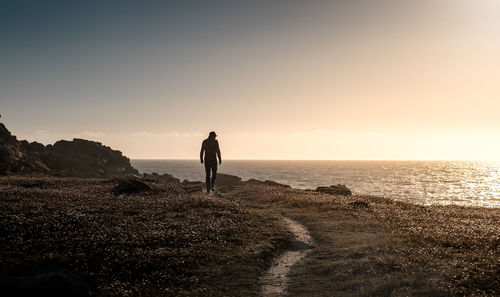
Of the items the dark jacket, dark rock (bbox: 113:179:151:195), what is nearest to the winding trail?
the dark jacket

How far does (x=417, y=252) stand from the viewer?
16.2 metres

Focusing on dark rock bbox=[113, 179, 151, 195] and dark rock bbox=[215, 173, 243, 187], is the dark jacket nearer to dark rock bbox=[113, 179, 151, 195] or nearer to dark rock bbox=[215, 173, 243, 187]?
dark rock bbox=[113, 179, 151, 195]

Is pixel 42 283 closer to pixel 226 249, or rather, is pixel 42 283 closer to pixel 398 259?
pixel 226 249

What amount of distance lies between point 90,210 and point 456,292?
1991 cm

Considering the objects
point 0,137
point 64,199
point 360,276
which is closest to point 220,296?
point 360,276

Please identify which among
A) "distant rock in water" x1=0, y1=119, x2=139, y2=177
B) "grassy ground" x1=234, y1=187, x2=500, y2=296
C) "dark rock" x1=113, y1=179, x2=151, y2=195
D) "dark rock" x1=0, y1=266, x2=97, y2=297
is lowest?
"grassy ground" x1=234, y1=187, x2=500, y2=296

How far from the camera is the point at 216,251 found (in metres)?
16.7

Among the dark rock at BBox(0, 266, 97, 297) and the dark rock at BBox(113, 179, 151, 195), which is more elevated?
the dark rock at BBox(113, 179, 151, 195)

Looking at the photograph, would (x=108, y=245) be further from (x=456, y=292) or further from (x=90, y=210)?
(x=456, y=292)

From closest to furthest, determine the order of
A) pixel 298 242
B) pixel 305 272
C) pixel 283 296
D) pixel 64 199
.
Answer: pixel 283 296
pixel 305 272
pixel 298 242
pixel 64 199

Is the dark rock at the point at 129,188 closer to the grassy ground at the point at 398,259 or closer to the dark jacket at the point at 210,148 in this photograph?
the dark jacket at the point at 210,148

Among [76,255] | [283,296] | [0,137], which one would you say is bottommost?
[283,296]

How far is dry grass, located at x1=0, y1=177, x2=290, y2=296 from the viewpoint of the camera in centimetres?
1335

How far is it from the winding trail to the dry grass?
1.52 feet
